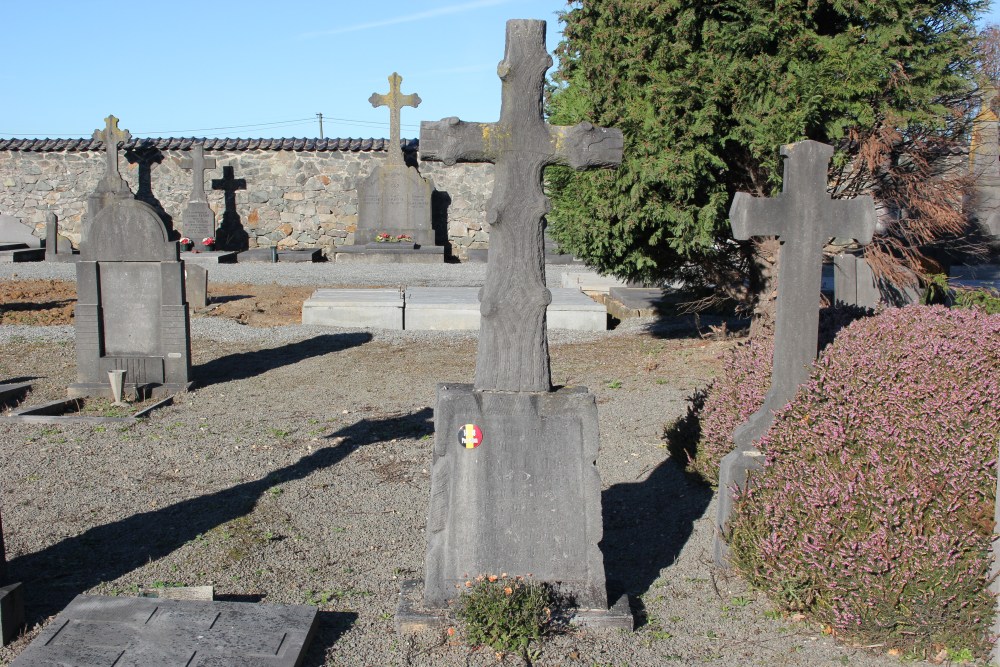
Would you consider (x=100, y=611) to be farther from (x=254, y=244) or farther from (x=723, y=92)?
(x=254, y=244)

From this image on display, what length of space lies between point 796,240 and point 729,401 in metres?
1.32

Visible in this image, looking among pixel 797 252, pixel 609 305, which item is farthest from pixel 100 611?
pixel 609 305

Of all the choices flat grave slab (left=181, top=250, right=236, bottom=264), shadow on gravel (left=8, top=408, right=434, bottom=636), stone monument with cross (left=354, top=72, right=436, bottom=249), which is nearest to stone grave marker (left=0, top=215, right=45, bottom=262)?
flat grave slab (left=181, top=250, right=236, bottom=264)

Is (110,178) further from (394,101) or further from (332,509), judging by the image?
(332,509)

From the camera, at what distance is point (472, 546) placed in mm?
4145

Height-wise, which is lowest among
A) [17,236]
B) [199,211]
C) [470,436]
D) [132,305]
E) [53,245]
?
[470,436]

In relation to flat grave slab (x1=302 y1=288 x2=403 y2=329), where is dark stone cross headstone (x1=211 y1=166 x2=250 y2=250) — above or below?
above

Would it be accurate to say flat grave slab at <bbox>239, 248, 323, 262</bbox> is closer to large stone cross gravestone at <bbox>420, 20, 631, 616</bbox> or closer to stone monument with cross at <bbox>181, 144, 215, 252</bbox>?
stone monument with cross at <bbox>181, 144, 215, 252</bbox>

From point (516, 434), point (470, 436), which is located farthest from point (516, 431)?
point (470, 436)

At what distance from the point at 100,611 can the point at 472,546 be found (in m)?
1.59

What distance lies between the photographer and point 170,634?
3805 millimetres

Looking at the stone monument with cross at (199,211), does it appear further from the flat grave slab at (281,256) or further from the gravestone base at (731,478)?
the gravestone base at (731,478)

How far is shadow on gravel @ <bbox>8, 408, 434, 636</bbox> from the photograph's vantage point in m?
4.61

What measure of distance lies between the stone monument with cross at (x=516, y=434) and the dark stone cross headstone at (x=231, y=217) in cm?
2270
